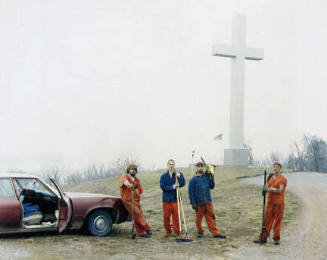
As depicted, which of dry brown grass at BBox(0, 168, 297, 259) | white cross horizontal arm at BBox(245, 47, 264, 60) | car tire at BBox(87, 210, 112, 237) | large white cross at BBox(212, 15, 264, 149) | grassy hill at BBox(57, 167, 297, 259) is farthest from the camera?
white cross horizontal arm at BBox(245, 47, 264, 60)

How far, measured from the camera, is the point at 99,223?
9.86 metres

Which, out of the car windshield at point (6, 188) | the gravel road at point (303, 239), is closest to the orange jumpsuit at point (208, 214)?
the gravel road at point (303, 239)

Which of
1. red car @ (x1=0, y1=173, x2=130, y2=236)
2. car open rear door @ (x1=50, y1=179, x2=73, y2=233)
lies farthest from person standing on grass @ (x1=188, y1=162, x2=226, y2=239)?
car open rear door @ (x1=50, y1=179, x2=73, y2=233)

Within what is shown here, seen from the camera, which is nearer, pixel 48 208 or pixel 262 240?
pixel 262 240

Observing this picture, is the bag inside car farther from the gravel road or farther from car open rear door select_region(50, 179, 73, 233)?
the gravel road

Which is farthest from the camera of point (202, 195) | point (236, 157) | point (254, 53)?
point (236, 157)

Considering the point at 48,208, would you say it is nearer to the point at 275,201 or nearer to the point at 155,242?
the point at 155,242

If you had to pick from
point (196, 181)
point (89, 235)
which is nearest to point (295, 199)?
point (196, 181)

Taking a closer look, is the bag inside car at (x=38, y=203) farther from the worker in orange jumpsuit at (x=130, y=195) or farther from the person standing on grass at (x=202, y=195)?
the person standing on grass at (x=202, y=195)

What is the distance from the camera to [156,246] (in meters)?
9.12

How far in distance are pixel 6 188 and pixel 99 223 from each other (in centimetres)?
205

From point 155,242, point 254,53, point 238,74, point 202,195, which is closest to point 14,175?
point 155,242

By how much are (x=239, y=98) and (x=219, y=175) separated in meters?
5.73

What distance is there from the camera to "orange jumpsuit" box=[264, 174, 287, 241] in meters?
9.41
